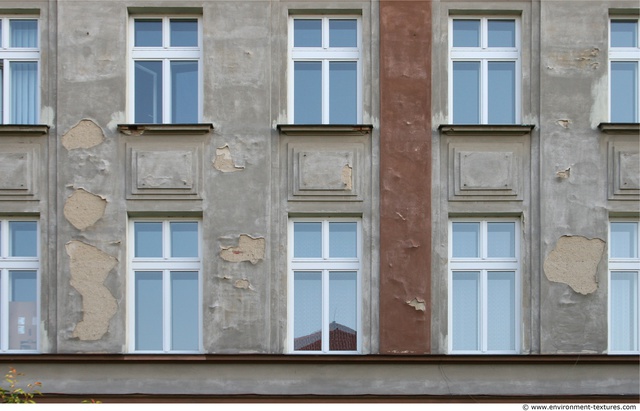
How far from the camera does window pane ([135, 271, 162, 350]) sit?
10820mm

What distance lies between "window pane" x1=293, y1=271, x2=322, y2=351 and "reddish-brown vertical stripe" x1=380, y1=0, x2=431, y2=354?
832mm

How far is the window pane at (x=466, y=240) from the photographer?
35.7 feet

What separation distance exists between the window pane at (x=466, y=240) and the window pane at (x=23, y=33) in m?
5.95

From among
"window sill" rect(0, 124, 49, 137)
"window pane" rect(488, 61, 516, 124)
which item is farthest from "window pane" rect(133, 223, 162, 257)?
"window pane" rect(488, 61, 516, 124)

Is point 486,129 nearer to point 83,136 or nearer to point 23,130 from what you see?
point 83,136

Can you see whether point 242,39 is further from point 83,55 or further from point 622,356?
point 622,356

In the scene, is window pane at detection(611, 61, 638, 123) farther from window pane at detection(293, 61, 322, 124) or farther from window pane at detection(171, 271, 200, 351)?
window pane at detection(171, 271, 200, 351)

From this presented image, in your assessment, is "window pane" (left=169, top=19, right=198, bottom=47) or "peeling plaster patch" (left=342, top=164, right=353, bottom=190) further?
"window pane" (left=169, top=19, right=198, bottom=47)

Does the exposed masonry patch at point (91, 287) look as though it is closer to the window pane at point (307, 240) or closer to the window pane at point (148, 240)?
the window pane at point (148, 240)

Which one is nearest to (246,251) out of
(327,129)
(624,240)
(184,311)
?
(184,311)

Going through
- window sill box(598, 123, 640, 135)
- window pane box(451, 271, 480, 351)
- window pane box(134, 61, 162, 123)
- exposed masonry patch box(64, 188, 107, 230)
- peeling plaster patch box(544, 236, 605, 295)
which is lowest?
window pane box(451, 271, 480, 351)

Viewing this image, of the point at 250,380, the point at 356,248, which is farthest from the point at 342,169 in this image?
the point at 250,380

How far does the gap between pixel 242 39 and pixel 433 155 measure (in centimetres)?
283

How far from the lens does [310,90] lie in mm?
11125
